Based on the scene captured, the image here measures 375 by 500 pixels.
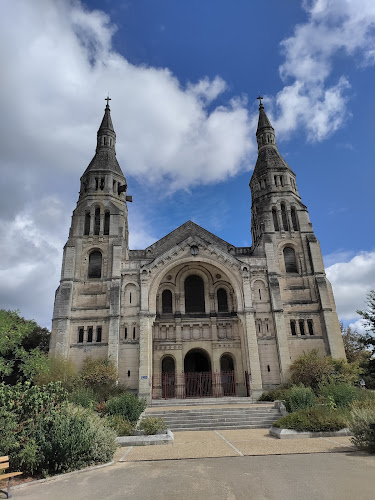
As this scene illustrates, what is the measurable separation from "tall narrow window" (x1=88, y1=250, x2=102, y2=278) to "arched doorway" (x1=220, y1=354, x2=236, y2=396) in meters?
13.3

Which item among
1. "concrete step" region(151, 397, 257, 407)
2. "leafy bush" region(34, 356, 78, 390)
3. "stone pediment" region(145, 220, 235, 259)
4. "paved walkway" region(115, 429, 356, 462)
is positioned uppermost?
"stone pediment" region(145, 220, 235, 259)

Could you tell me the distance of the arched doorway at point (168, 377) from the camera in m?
28.4

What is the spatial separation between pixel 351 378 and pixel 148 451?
18.2 metres

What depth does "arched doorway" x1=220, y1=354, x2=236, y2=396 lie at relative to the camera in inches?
1134

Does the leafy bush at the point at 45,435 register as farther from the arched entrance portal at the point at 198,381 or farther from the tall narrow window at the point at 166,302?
the tall narrow window at the point at 166,302

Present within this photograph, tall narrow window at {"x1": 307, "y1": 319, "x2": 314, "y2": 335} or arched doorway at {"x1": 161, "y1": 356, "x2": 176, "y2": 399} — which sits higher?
tall narrow window at {"x1": 307, "y1": 319, "x2": 314, "y2": 335}

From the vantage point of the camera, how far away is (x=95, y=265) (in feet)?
105

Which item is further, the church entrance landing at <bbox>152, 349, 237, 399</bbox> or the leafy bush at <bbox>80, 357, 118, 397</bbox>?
the church entrance landing at <bbox>152, 349, 237, 399</bbox>

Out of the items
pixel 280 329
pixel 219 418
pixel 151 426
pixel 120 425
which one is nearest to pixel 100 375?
pixel 219 418

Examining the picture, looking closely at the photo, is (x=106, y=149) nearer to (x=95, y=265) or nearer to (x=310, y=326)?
(x=95, y=265)

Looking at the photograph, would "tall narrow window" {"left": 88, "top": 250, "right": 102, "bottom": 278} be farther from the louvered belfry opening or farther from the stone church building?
the louvered belfry opening

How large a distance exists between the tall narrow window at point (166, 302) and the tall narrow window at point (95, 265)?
237 inches

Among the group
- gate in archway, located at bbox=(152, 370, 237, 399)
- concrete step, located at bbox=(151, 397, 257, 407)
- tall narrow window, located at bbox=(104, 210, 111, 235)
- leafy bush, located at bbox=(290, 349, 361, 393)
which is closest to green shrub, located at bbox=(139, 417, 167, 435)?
concrete step, located at bbox=(151, 397, 257, 407)

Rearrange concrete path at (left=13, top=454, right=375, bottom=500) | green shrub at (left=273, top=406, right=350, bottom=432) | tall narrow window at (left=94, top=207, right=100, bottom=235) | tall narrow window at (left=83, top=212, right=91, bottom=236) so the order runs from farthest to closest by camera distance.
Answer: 1. tall narrow window at (left=94, top=207, right=100, bottom=235)
2. tall narrow window at (left=83, top=212, right=91, bottom=236)
3. green shrub at (left=273, top=406, right=350, bottom=432)
4. concrete path at (left=13, top=454, right=375, bottom=500)
